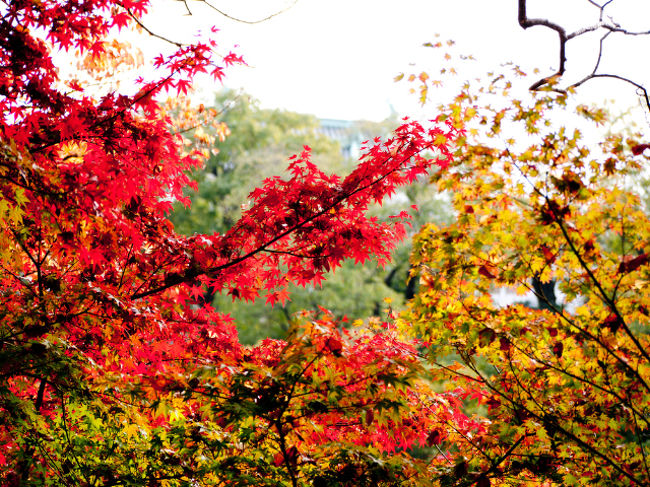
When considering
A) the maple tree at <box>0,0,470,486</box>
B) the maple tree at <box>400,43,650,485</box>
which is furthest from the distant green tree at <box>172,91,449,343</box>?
the maple tree at <box>400,43,650,485</box>

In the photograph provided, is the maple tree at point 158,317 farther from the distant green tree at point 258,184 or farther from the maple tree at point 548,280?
the distant green tree at point 258,184

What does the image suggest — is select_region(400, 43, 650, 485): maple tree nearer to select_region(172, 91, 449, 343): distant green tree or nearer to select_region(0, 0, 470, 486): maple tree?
select_region(0, 0, 470, 486): maple tree

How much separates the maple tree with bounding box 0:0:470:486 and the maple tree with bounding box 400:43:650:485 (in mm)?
429

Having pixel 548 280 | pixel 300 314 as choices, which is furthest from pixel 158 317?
pixel 548 280

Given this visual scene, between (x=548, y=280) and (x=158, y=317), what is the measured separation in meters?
2.43

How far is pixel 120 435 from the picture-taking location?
3.33 metres

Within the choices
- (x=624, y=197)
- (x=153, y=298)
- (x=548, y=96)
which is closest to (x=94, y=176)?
(x=153, y=298)

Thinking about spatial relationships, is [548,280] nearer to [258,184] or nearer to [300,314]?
[300,314]

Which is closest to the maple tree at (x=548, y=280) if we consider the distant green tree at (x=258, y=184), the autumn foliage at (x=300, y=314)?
the autumn foliage at (x=300, y=314)

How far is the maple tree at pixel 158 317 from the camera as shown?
254 cm

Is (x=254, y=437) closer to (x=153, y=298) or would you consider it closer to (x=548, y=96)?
(x=153, y=298)

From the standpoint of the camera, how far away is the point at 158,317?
146 inches

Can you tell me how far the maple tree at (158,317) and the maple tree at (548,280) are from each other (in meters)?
0.43

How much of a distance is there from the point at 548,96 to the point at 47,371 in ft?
9.79
